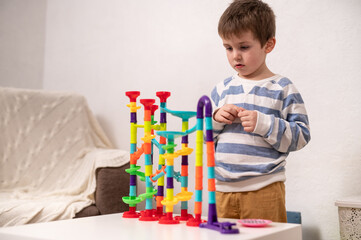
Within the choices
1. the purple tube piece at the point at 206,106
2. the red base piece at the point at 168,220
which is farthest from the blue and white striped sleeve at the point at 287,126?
the red base piece at the point at 168,220

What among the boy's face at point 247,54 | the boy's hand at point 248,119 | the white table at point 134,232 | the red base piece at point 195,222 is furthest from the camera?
the boy's face at point 247,54

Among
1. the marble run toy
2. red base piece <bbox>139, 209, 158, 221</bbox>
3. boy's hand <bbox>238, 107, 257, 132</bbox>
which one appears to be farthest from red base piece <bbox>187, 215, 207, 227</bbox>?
boy's hand <bbox>238, 107, 257, 132</bbox>

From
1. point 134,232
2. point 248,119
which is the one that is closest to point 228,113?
point 248,119

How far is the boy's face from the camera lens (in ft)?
3.87

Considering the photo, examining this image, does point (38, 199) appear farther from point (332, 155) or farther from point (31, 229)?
point (332, 155)

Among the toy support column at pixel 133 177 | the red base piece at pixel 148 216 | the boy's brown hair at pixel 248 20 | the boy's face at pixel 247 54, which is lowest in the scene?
the red base piece at pixel 148 216

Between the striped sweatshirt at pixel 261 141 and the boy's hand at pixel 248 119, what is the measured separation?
44 mm

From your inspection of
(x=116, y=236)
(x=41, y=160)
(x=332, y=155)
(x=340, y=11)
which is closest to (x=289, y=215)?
(x=332, y=155)

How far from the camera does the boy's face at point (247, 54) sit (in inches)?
46.4

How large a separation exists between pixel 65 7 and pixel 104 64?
1.91 feet

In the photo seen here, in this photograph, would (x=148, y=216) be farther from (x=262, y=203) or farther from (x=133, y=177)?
(x=262, y=203)

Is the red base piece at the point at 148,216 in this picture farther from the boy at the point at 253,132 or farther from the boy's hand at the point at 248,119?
the boy's hand at the point at 248,119

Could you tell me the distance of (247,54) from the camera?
1183 mm

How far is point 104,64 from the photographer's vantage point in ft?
8.54
